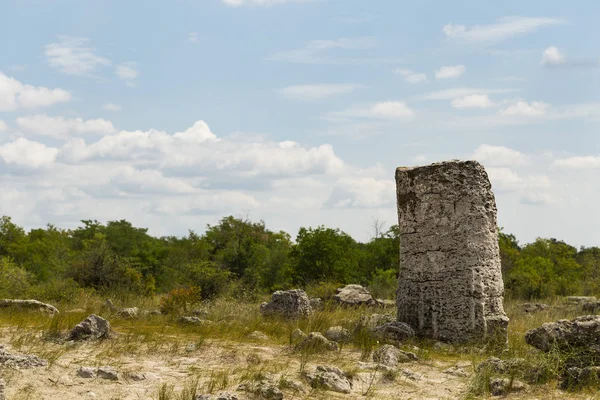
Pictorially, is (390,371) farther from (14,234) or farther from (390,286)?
(14,234)

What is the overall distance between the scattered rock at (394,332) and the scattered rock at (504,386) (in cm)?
286

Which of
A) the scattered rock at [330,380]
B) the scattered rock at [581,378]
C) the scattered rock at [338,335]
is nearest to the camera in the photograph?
the scattered rock at [330,380]

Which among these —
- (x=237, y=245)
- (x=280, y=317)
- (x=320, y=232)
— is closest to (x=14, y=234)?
(x=237, y=245)

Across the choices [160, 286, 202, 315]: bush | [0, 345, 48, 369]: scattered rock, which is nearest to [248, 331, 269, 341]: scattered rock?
[160, 286, 202, 315]: bush

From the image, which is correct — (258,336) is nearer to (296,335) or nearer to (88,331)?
(296,335)

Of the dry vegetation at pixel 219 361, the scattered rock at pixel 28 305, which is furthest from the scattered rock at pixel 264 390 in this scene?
the scattered rock at pixel 28 305

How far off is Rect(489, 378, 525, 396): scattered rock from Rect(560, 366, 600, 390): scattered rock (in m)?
0.56

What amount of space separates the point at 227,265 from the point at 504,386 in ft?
59.2

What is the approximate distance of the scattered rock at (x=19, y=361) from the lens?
7.54 meters

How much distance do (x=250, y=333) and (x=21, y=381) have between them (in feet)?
14.2

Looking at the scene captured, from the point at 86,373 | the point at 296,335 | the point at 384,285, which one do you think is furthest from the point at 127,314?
the point at 384,285

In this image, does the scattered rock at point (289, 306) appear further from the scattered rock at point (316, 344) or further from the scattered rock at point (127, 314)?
the scattered rock at point (316, 344)

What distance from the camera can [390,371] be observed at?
820 centimetres

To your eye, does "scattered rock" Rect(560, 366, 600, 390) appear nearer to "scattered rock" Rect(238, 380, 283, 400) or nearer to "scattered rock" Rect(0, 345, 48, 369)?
"scattered rock" Rect(238, 380, 283, 400)
